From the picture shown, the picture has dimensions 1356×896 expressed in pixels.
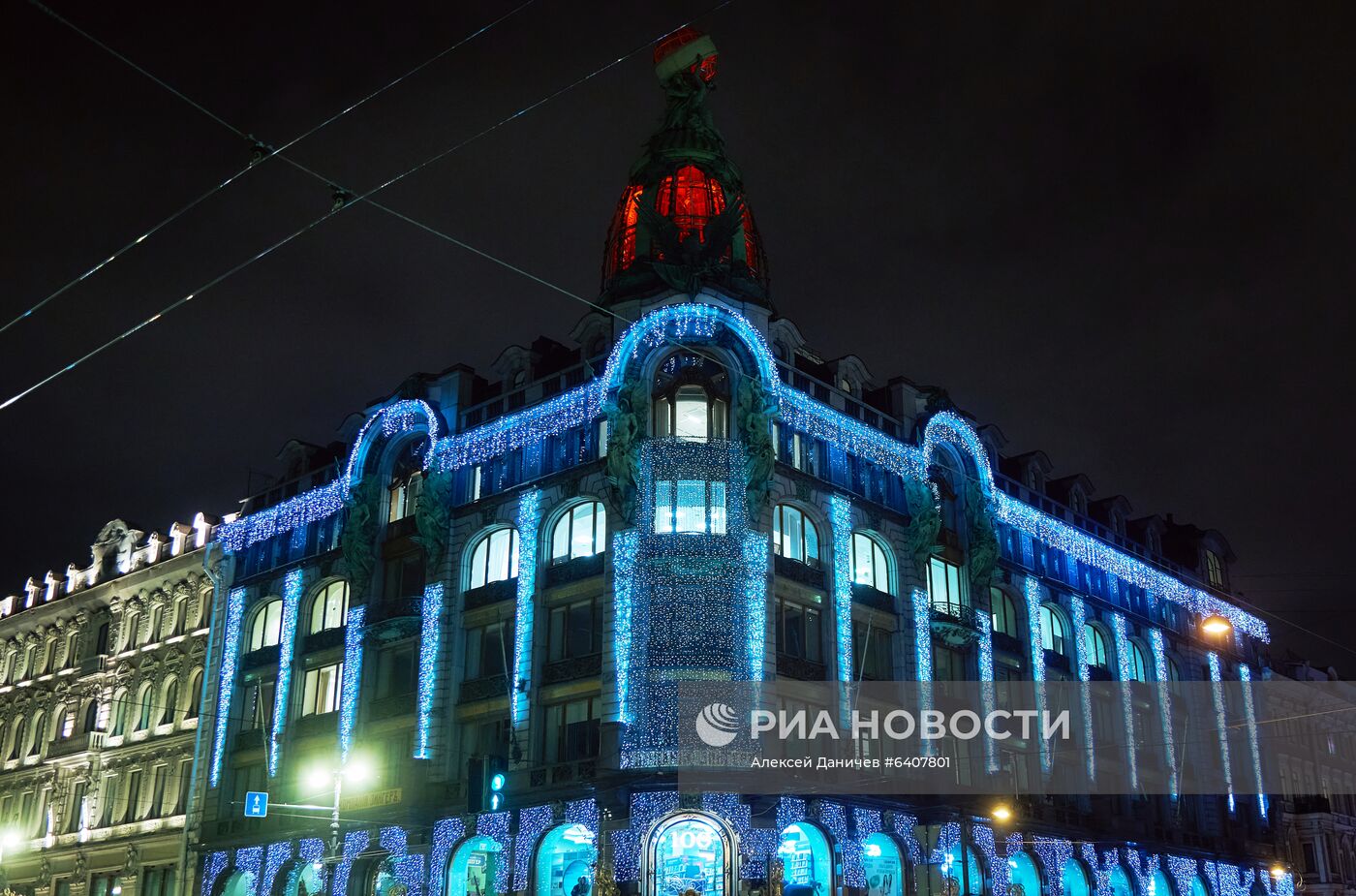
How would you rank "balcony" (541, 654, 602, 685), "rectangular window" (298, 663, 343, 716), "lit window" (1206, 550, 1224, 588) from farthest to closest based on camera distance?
"lit window" (1206, 550, 1224, 588) → "rectangular window" (298, 663, 343, 716) → "balcony" (541, 654, 602, 685)

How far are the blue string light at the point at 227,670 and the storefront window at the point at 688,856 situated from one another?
23.2 meters

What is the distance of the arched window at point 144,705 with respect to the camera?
5923cm

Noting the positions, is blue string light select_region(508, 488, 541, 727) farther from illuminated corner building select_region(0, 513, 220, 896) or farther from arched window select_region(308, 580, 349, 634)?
illuminated corner building select_region(0, 513, 220, 896)

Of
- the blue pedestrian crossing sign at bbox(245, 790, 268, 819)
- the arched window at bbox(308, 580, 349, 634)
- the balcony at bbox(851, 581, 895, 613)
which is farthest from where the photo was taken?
the arched window at bbox(308, 580, 349, 634)

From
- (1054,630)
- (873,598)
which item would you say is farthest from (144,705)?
(1054,630)

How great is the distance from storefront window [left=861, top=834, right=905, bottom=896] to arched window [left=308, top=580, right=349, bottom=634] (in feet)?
68.8

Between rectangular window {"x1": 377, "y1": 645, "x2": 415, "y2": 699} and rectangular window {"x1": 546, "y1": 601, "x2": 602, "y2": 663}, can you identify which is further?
rectangular window {"x1": 377, "y1": 645, "x2": 415, "y2": 699}

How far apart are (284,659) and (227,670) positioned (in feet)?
13.8

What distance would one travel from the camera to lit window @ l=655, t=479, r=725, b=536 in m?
41.4

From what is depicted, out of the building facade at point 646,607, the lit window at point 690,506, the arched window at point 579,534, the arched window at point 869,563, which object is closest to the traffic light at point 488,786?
the building facade at point 646,607

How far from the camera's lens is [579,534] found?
43.7 meters

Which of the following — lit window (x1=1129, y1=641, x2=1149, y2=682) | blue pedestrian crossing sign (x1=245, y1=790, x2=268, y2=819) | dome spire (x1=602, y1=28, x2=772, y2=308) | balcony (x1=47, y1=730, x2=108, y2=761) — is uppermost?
dome spire (x1=602, y1=28, x2=772, y2=308)

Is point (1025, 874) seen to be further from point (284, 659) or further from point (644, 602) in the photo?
point (284, 659)

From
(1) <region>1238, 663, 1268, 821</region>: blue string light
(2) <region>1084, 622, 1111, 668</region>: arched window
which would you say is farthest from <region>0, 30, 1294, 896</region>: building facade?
(1) <region>1238, 663, 1268, 821</region>: blue string light
